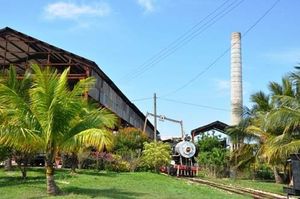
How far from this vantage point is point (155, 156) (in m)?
32.1

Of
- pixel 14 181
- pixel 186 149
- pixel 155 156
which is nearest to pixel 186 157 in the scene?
pixel 186 149

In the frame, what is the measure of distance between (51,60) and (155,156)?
1378 cm

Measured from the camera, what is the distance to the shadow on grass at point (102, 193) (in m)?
16.3

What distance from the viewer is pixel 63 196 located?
51.5 ft

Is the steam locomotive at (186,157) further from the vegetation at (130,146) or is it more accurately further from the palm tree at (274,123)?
the palm tree at (274,123)

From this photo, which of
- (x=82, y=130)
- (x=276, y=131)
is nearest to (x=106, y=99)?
(x=276, y=131)

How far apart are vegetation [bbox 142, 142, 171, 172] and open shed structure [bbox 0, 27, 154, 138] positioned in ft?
23.3

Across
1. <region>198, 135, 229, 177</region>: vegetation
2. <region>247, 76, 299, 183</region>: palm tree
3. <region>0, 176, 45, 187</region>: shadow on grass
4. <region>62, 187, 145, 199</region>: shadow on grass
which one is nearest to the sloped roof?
<region>198, 135, 229, 177</region>: vegetation

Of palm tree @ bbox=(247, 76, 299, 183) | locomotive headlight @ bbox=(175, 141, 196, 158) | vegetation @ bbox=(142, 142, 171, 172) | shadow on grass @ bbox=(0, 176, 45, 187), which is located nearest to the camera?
shadow on grass @ bbox=(0, 176, 45, 187)

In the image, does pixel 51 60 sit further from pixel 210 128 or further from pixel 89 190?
pixel 89 190

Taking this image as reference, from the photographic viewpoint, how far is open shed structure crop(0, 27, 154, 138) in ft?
125

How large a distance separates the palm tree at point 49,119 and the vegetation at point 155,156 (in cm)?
1570

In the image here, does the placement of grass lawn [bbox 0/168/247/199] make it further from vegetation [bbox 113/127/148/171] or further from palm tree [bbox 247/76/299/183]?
vegetation [bbox 113/127/148/171]

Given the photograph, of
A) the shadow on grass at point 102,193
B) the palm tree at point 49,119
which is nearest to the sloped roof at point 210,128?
the shadow on grass at point 102,193
